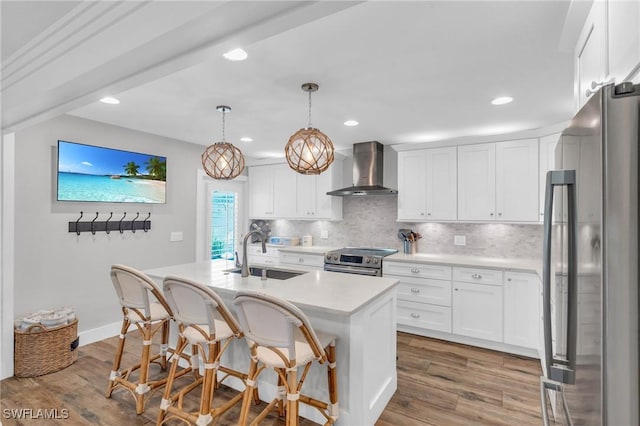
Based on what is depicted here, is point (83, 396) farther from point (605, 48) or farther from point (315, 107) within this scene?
point (605, 48)

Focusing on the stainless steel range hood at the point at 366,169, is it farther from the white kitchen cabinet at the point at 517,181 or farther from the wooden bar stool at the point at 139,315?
the wooden bar stool at the point at 139,315

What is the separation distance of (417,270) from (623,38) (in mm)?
3190

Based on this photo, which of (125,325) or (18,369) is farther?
(18,369)

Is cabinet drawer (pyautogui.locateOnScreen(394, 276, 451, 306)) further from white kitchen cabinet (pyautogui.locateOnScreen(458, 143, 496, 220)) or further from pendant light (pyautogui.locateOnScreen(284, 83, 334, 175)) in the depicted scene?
pendant light (pyautogui.locateOnScreen(284, 83, 334, 175))

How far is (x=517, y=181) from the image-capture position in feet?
11.8

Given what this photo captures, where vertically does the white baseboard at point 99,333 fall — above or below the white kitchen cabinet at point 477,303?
below

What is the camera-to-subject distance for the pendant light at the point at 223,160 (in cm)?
290

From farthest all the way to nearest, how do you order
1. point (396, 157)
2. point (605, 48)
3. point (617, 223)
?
point (396, 157)
point (605, 48)
point (617, 223)

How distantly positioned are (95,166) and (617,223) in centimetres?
425

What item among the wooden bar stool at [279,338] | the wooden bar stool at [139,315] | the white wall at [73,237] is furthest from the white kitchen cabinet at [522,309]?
the white wall at [73,237]

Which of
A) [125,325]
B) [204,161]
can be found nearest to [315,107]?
[204,161]

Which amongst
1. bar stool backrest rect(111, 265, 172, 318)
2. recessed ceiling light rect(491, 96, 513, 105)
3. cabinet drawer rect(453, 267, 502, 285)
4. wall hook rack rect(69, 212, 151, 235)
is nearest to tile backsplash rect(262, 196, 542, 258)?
cabinet drawer rect(453, 267, 502, 285)

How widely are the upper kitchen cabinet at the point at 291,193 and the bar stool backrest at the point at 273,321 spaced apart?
10.7 feet

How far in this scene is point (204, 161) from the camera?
9.70ft
